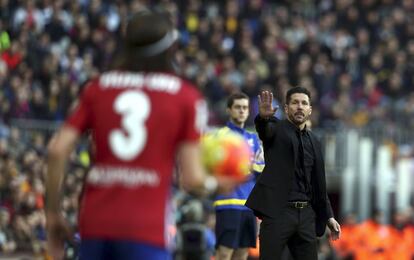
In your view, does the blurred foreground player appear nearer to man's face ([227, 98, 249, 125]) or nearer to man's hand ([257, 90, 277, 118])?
man's hand ([257, 90, 277, 118])

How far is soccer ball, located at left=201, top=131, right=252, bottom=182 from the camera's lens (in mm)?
6605

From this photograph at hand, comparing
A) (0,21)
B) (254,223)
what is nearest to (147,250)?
(254,223)

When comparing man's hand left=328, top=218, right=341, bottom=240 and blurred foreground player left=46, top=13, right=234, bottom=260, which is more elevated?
blurred foreground player left=46, top=13, right=234, bottom=260

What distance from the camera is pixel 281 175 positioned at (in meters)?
11.3

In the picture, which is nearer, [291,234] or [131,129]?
[131,129]

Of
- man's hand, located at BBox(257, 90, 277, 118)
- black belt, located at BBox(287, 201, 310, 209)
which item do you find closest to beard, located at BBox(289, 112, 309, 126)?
black belt, located at BBox(287, 201, 310, 209)

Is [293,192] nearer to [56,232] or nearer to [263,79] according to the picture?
[56,232]

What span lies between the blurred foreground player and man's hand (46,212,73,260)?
8 centimetres

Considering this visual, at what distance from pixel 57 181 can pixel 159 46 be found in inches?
35.7

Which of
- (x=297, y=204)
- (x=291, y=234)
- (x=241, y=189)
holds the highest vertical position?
(x=297, y=204)

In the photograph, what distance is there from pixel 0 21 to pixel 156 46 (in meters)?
20.8

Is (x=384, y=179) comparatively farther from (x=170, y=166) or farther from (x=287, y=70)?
(x=170, y=166)


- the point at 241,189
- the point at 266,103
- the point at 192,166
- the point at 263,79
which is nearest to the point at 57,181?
the point at 192,166

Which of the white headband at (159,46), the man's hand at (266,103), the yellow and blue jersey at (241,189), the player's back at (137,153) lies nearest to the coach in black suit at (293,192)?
the man's hand at (266,103)
